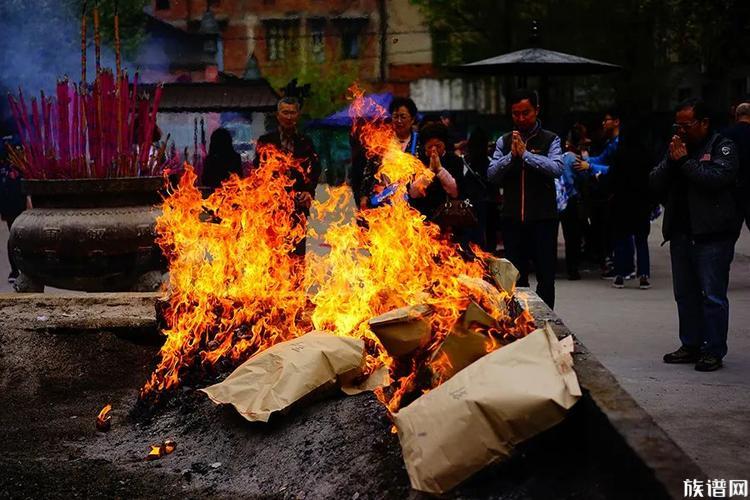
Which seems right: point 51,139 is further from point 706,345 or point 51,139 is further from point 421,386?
point 706,345

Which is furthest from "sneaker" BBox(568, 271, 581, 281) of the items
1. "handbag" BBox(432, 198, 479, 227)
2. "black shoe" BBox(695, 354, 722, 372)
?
"handbag" BBox(432, 198, 479, 227)

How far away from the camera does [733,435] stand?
520cm

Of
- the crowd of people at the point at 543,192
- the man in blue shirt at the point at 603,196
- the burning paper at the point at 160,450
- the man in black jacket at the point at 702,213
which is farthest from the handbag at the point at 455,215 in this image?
the man in blue shirt at the point at 603,196

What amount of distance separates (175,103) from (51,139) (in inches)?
577

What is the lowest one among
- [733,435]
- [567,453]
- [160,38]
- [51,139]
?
[733,435]

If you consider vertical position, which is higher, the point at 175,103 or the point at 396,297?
the point at 175,103

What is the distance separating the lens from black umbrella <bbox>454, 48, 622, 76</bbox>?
471 inches

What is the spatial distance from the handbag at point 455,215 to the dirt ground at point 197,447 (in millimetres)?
A: 1964

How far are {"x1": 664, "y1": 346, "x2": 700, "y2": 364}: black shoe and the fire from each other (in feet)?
6.60

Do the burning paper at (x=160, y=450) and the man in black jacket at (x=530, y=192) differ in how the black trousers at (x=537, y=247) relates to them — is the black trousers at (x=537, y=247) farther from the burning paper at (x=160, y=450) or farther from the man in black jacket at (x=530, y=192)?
the burning paper at (x=160, y=450)

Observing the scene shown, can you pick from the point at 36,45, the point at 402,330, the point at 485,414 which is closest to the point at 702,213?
the point at 402,330

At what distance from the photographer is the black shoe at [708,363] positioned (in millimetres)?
6742

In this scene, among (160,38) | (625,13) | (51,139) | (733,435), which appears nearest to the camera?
(733,435)

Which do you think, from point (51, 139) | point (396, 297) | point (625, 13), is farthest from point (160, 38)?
point (396, 297)
